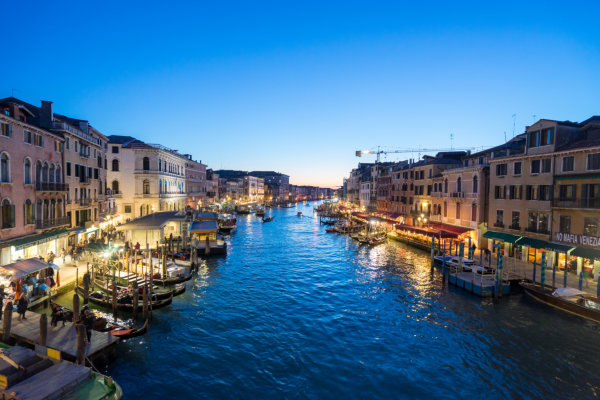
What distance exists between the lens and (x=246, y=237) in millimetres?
54250

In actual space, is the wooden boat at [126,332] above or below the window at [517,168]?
below

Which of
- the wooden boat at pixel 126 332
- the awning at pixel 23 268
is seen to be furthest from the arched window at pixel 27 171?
the wooden boat at pixel 126 332

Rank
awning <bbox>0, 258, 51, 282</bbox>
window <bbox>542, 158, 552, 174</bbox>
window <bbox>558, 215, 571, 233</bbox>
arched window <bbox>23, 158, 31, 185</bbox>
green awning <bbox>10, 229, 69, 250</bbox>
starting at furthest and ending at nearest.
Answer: window <bbox>542, 158, 552, 174</bbox>
window <bbox>558, 215, 571, 233</bbox>
arched window <bbox>23, 158, 31, 185</bbox>
green awning <bbox>10, 229, 69, 250</bbox>
awning <bbox>0, 258, 51, 282</bbox>

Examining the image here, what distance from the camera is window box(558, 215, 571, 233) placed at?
84.0 feet

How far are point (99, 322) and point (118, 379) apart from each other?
359 centimetres

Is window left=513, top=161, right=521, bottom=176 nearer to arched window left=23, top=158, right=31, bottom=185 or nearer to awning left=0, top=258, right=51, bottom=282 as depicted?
awning left=0, top=258, right=51, bottom=282

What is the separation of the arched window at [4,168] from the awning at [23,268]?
5.65 meters

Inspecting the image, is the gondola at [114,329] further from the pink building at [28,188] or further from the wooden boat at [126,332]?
the pink building at [28,188]

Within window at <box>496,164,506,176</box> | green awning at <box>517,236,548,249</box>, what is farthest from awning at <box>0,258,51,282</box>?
window at <box>496,164,506,176</box>

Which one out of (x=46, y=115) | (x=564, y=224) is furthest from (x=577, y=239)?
(x=46, y=115)

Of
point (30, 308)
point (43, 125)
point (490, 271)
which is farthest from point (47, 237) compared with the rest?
point (490, 271)

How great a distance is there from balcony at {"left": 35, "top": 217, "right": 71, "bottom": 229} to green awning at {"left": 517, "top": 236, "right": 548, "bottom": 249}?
3927cm

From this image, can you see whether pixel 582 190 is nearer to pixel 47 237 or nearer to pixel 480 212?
pixel 480 212

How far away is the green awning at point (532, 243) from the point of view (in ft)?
87.4
